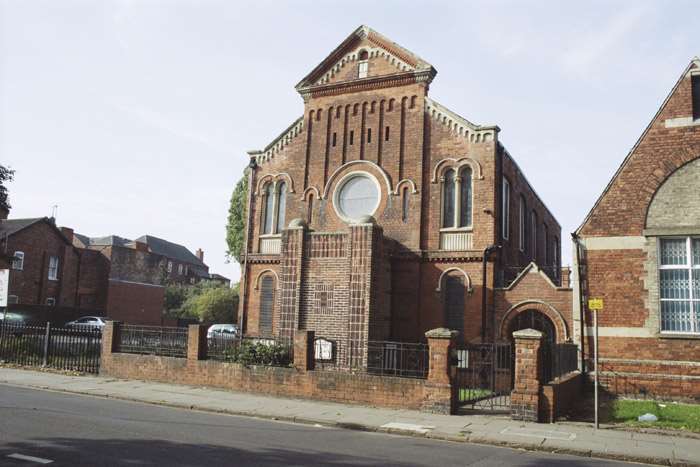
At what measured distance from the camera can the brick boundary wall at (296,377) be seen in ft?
48.0

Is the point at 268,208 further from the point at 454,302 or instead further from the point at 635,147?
the point at 635,147

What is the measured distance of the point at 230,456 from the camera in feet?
29.6

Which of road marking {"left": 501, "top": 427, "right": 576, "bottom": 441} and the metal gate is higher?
the metal gate

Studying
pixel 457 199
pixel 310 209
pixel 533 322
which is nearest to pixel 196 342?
pixel 310 209

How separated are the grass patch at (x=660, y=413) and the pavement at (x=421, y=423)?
88 centimetres

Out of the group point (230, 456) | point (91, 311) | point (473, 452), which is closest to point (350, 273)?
point (473, 452)

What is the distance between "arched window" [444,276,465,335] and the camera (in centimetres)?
2189

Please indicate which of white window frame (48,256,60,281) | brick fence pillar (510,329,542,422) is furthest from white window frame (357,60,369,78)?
white window frame (48,256,60,281)

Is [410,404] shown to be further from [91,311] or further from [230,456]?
[91,311]

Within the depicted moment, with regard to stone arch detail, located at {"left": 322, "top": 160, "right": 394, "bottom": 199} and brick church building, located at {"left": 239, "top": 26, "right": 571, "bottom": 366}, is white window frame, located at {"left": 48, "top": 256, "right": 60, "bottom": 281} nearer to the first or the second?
brick church building, located at {"left": 239, "top": 26, "right": 571, "bottom": 366}

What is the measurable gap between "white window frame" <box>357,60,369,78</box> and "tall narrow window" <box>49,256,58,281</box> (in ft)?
109

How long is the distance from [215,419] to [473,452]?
5554 mm

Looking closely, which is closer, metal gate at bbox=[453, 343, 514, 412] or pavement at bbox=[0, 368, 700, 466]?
pavement at bbox=[0, 368, 700, 466]

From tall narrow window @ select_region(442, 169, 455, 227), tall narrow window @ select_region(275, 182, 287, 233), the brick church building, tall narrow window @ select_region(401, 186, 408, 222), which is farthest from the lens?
tall narrow window @ select_region(275, 182, 287, 233)
